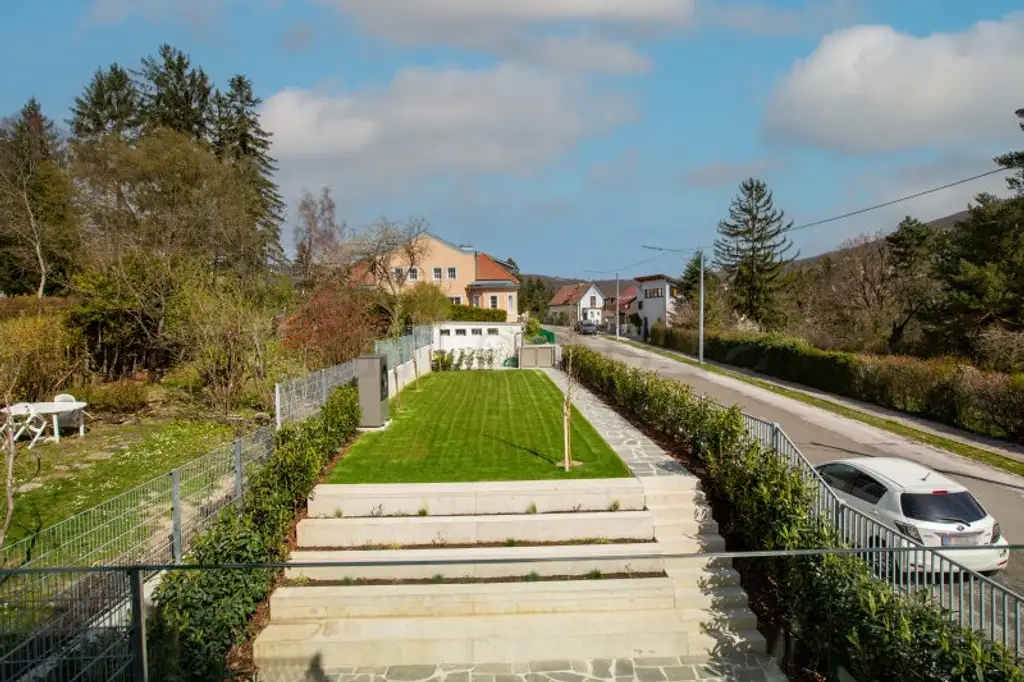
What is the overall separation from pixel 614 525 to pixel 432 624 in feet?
10.3

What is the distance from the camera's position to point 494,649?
7.16 m

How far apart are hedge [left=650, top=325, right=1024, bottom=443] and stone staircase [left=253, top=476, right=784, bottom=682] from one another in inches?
503

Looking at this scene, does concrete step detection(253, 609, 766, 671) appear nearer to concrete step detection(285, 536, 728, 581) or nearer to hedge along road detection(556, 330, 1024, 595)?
concrete step detection(285, 536, 728, 581)

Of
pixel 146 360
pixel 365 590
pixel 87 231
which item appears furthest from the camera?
pixel 87 231

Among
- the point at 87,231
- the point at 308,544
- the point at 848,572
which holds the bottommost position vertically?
the point at 308,544

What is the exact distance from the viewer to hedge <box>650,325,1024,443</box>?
1739 centimetres

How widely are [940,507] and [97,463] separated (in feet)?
48.7

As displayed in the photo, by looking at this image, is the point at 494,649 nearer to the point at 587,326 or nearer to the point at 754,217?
the point at 754,217

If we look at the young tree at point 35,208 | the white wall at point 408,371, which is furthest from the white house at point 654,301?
the young tree at point 35,208

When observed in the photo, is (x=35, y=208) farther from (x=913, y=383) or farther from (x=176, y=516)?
(x=913, y=383)

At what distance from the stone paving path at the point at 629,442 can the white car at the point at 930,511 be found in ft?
9.56

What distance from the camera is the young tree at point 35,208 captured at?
3312 cm

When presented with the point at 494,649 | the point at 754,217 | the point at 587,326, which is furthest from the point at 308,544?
the point at 587,326

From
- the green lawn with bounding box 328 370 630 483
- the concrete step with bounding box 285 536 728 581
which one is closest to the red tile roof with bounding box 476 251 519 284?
the green lawn with bounding box 328 370 630 483
